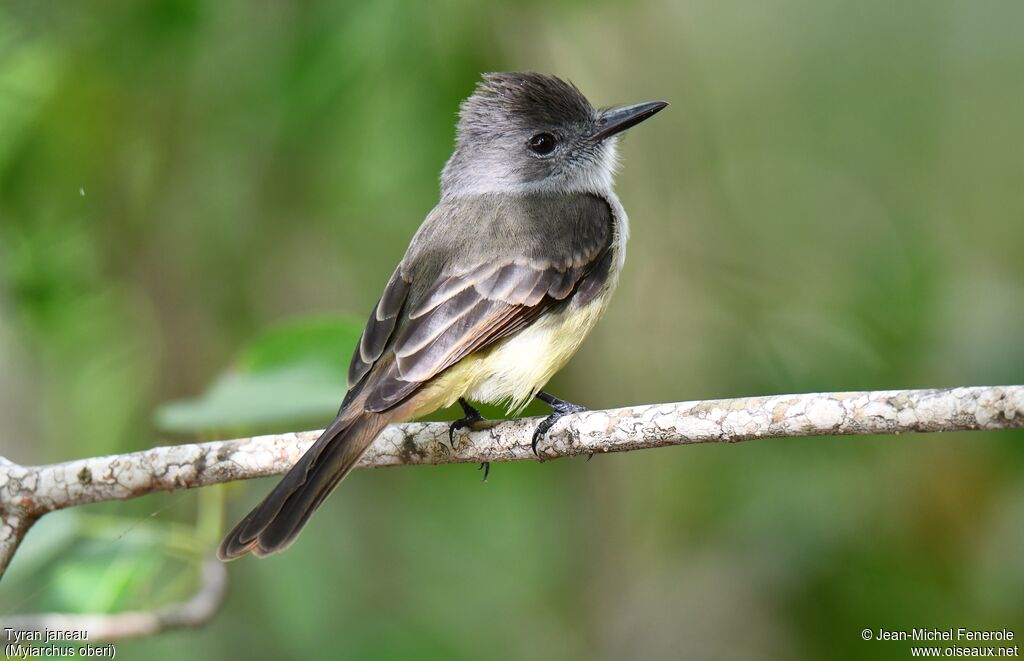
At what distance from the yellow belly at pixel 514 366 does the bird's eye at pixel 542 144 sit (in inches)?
38.9

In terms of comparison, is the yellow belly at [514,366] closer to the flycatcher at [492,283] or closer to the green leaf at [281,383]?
the flycatcher at [492,283]

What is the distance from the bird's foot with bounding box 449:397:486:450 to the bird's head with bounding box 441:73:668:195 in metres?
1.07

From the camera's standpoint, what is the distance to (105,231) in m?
5.14

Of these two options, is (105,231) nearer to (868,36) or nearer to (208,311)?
(208,311)

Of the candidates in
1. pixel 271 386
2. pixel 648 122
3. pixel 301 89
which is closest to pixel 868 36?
pixel 648 122

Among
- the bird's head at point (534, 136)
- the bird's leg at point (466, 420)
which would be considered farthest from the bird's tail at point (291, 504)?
the bird's head at point (534, 136)

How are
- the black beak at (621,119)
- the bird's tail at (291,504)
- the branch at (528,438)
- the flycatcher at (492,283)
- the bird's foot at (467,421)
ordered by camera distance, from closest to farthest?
the branch at (528,438) < the bird's tail at (291,504) < the flycatcher at (492,283) < the bird's foot at (467,421) < the black beak at (621,119)

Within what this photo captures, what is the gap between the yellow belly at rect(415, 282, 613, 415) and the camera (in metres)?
3.48

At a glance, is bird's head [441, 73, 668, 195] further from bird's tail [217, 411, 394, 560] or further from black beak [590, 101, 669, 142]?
bird's tail [217, 411, 394, 560]

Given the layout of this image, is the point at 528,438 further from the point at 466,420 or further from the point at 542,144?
the point at 542,144

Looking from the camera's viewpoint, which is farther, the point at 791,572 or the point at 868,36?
the point at 868,36

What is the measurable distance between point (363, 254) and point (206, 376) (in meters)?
0.99

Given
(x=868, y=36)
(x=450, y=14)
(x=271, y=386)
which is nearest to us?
(x=271, y=386)

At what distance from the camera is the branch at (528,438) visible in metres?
2.45
